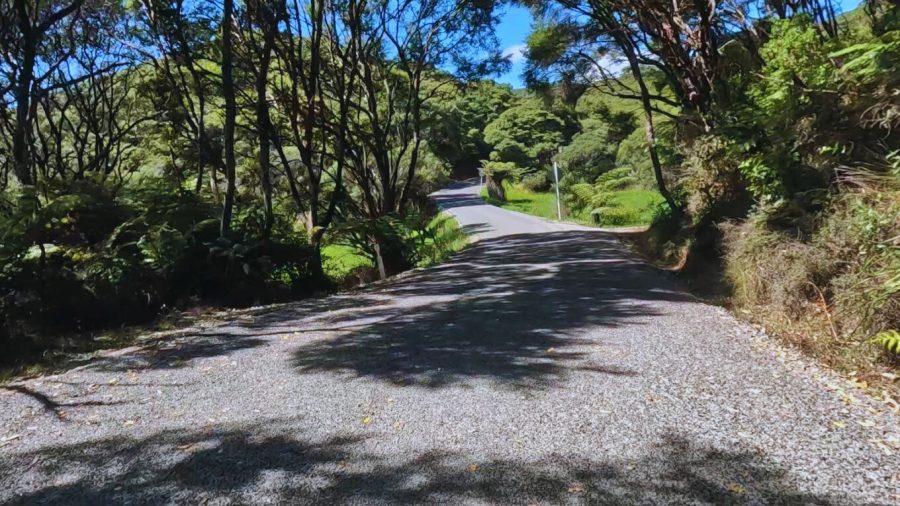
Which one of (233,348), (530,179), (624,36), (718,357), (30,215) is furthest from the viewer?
(530,179)

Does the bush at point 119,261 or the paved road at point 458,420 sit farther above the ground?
the bush at point 119,261

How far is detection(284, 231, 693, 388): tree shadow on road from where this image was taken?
5.43 metres

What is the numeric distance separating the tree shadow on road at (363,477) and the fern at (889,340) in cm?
161

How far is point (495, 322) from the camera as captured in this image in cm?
729

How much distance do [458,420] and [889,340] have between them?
10.3 ft

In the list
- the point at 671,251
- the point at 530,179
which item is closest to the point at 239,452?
the point at 671,251

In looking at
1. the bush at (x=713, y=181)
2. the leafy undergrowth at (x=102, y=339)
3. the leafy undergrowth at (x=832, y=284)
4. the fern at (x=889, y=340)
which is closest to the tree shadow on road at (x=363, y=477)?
the fern at (x=889, y=340)

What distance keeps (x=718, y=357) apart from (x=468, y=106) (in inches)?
2444

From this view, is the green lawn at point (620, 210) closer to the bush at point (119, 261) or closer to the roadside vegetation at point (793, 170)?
the roadside vegetation at point (793, 170)

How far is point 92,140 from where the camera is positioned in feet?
86.9

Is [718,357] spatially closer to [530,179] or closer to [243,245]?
[243,245]

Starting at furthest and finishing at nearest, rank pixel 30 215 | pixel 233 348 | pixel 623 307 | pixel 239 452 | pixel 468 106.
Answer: pixel 468 106 → pixel 30 215 → pixel 623 307 → pixel 233 348 → pixel 239 452

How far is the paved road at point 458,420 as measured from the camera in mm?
3348

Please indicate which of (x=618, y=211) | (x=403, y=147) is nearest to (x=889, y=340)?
(x=403, y=147)
